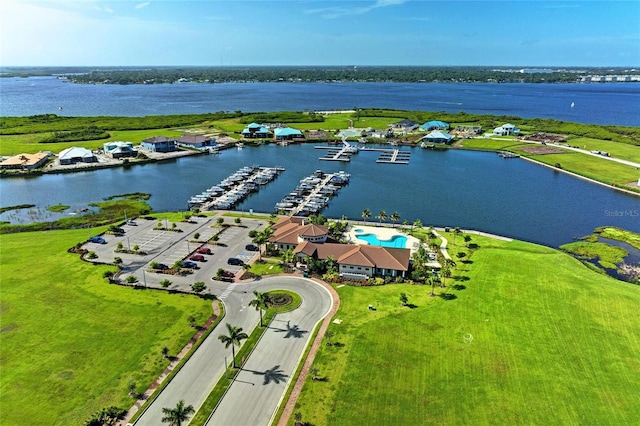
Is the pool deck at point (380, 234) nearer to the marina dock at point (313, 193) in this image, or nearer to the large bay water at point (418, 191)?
the large bay water at point (418, 191)

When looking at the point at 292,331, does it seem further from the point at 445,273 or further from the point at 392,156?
the point at 392,156

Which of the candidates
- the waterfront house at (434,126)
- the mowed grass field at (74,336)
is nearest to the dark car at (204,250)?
the mowed grass field at (74,336)

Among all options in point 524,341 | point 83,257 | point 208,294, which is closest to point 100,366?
point 208,294

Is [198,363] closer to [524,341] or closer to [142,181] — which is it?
[524,341]

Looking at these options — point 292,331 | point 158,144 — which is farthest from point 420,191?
point 158,144

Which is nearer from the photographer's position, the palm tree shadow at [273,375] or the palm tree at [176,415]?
the palm tree at [176,415]

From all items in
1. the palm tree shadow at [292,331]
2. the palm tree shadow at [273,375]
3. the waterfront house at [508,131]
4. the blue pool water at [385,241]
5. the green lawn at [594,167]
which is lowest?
the palm tree shadow at [273,375]
